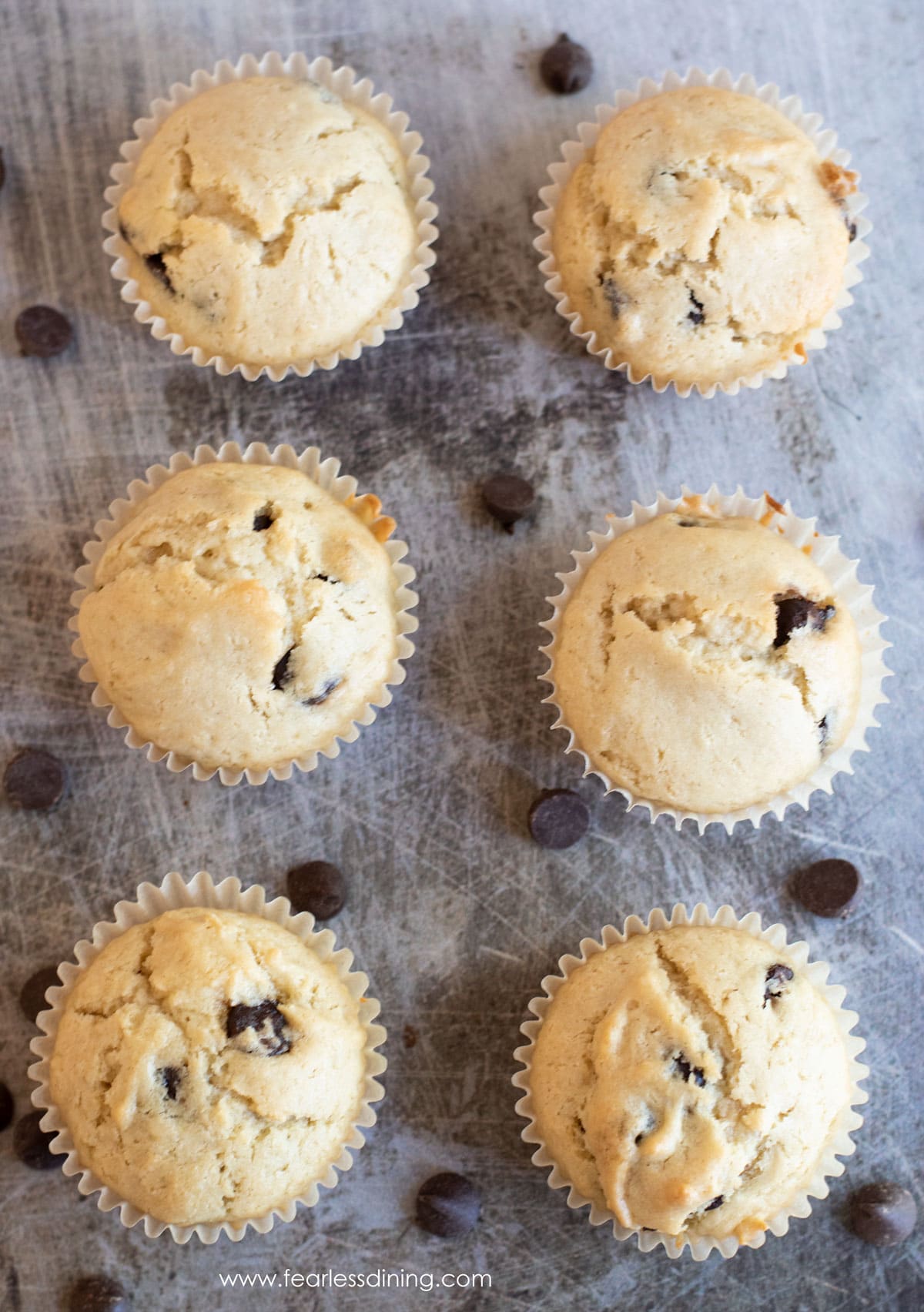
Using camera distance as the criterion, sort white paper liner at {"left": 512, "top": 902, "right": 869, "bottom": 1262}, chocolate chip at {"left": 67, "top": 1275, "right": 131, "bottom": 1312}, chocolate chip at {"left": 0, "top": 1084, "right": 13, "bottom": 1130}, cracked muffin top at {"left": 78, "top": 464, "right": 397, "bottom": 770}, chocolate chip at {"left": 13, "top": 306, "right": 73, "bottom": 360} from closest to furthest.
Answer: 1. cracked muffin top at {"left": 78, "top": 464, "right": 397, "bottom": 770}
2. white paper liner at {"left": 512, "top": 902, "right": 869, "bottom": 1262}
3. chocolate chip at {"left": 67, "top": 1275, "right": 131, "bottom": 1312}
4. chocolate chip at {"left": 0, "top": 1084, "right": 13, "bottom": 1130}
5. chocolate chip at {"left": 13, "top": 306, "right": 73, "bottom": 360}

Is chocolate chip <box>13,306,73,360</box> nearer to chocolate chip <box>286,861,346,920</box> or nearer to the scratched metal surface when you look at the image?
the scratched metal surface

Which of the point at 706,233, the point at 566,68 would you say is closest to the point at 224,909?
the point at 706,233

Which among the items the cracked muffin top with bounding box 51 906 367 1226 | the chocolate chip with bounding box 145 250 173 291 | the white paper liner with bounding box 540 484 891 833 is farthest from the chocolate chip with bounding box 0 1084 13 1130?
the chocolate chip with bounding box 145 250 173 291

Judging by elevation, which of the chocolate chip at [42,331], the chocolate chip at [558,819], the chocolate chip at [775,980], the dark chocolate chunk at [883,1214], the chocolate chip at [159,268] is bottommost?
the dark chocolate chunk at [883,1214]

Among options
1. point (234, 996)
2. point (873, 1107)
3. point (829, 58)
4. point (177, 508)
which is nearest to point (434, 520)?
point (177, 508)

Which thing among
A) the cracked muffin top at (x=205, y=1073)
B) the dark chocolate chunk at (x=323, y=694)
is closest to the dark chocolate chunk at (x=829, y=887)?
the cracked muffin top at (x=205, y=1073)

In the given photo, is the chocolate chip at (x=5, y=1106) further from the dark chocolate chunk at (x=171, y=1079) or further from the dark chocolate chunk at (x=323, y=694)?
the dark chocolate chunk at (x=323, y=694)
